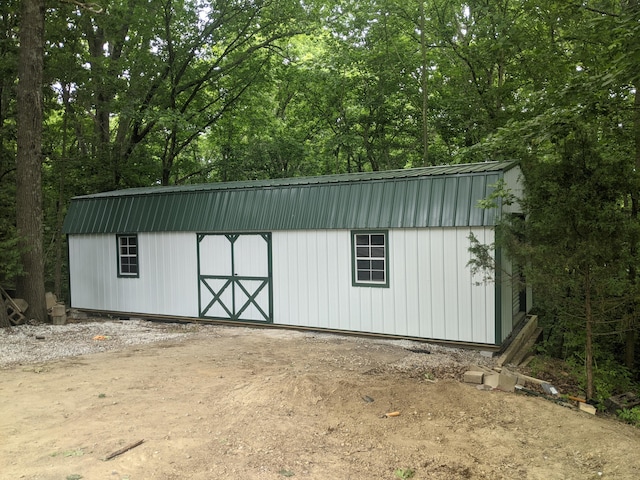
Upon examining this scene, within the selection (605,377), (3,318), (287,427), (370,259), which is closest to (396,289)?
(370,259)

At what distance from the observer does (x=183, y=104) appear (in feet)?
61.4

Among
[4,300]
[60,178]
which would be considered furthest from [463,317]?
[60,178]

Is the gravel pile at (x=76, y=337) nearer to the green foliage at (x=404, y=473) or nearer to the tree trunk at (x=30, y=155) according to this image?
the tree trunk at (x=30, y=155)

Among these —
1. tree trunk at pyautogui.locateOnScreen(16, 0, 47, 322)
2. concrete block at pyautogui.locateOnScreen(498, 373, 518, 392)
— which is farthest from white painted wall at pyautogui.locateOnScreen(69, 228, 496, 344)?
concrete block at pyautogui.locateOnScreen(498, 373, 518, 392)

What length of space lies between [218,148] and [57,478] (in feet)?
66.3

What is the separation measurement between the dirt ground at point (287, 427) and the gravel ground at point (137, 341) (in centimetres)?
45

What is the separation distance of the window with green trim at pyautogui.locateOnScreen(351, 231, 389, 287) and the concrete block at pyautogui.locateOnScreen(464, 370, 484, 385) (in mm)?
2828

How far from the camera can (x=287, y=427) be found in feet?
15.5

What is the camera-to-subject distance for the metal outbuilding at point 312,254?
824cm

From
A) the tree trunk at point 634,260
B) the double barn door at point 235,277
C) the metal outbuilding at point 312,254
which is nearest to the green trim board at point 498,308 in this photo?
the metal outbuilding at point 312,254

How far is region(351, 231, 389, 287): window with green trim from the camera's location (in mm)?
9023

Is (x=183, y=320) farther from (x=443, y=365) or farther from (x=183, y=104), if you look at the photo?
(x=183, y=104)

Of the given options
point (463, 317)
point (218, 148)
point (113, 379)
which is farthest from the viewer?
point (218, 148)

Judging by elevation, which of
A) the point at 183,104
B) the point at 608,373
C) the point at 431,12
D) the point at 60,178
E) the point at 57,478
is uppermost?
the point at 431,12
